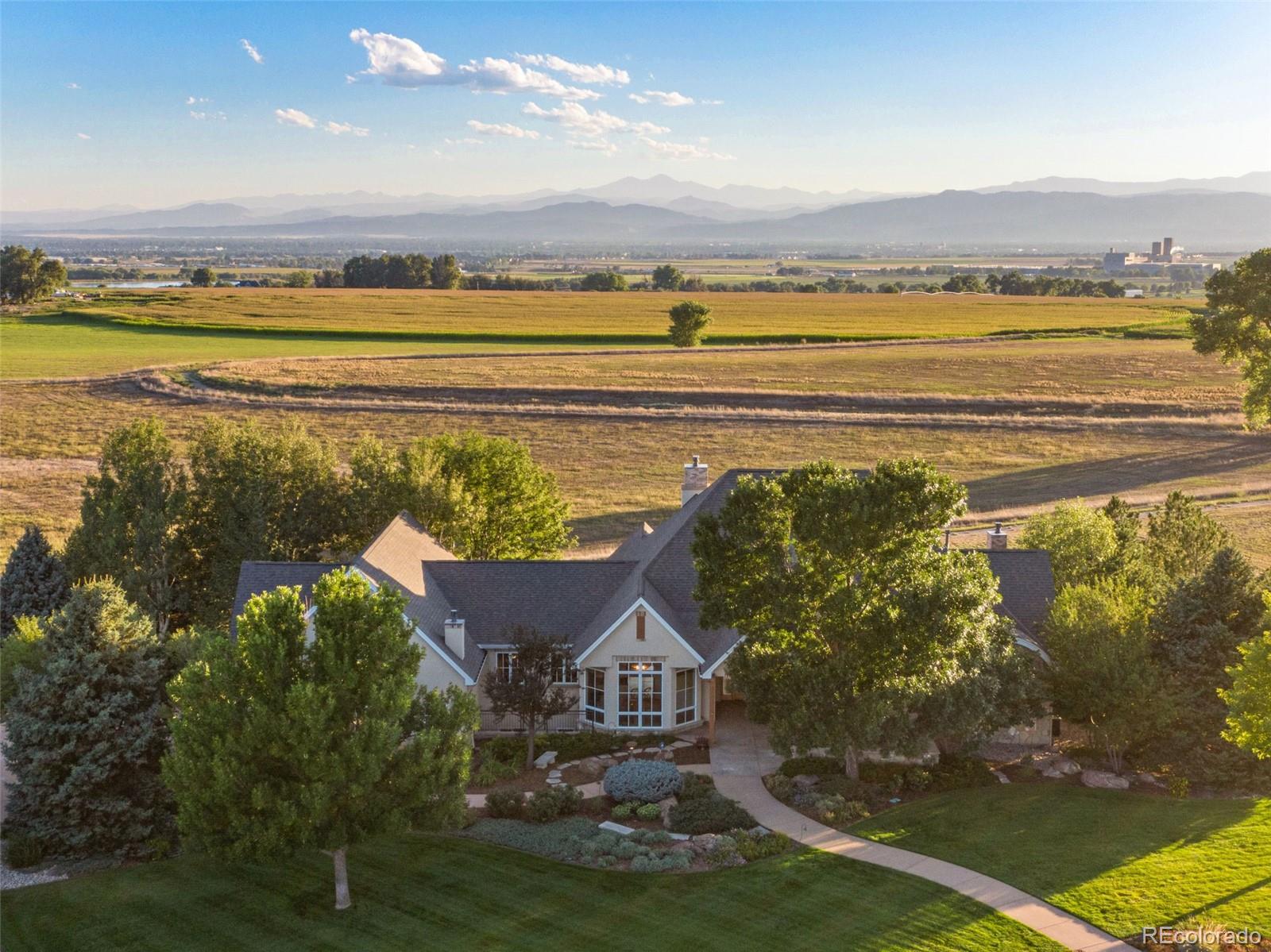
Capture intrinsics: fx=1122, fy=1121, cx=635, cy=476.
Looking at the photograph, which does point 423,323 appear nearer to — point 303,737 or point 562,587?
point 562,587

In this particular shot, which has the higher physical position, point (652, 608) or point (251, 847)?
point (652, 608)

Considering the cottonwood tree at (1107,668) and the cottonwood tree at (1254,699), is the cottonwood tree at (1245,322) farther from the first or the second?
the cottonwood tree at (1254,699)

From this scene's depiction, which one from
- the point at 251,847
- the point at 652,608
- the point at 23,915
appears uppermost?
the point at 652,608

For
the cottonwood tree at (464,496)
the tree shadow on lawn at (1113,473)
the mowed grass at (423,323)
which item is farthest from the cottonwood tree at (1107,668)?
the mowed grass at (423,323)

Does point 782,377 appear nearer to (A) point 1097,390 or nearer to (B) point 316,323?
(A) point 1097,390

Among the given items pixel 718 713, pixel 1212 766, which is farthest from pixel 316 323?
pixel 1212 766

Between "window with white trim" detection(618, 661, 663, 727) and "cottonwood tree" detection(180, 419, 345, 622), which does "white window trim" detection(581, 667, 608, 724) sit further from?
"cottonwood tree" detection(180, 419, 345, 622)

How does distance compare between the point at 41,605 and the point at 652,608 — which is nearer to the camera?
the point at 652,608

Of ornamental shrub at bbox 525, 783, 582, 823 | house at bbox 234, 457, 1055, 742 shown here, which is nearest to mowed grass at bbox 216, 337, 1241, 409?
house at bbox 234, 457, 1055, 742
